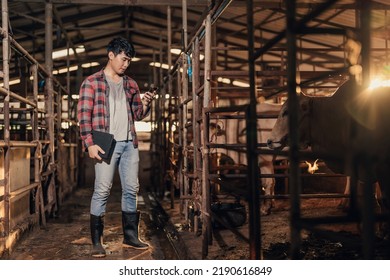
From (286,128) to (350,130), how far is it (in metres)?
2.48

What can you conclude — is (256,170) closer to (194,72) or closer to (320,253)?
(320,253)

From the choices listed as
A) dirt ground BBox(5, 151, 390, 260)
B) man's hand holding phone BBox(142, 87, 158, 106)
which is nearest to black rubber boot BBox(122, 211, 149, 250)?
dirt ground BBox(5, 151, 390, 260)

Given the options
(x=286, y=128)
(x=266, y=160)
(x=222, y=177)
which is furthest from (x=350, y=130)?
(x=266, y=160)

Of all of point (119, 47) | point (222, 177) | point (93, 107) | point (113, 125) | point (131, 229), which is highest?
point (119, 47)

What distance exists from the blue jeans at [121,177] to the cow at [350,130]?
56.4 inches

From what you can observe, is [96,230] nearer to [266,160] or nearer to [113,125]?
[113,125]

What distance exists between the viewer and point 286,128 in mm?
4102

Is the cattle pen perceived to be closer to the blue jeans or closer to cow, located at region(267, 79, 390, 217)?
cow, located at region(267, 79, 390, 217)

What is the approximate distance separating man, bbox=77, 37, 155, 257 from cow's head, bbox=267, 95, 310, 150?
137 centimetres

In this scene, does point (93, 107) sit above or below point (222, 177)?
above

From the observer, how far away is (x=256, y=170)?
2225 mm

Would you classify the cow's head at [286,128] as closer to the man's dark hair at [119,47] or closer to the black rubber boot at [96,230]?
the man's dark hair at [119,47]

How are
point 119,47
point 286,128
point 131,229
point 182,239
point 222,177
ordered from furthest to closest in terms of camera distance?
point 222,177
point 286,128
point 182,239
point 131,229
point 119,47
